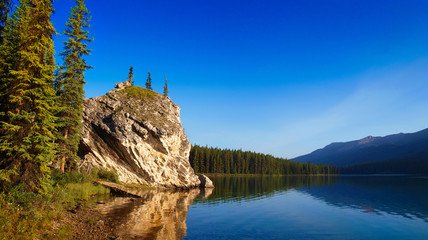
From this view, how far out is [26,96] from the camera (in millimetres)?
20219

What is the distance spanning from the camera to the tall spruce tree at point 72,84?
3953 centimetres

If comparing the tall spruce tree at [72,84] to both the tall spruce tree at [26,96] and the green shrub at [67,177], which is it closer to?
the green shrub at [67,177]

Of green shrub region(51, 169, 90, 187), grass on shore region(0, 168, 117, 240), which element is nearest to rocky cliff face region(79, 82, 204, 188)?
green shrub region(51, 169, 90, 187)

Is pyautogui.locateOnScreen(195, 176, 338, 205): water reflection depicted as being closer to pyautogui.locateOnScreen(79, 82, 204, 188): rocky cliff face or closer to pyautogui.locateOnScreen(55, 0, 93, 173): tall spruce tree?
pyautogui.locateOnScreen(79, 82, 204, 188): rocky cliff face

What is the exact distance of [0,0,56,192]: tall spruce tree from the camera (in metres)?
19.4

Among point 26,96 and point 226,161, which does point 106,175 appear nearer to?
point 26,96

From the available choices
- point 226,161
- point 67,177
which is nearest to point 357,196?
point 67,177

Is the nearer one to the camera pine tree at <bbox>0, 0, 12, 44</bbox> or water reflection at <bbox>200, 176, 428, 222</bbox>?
pine tree at <bbox>0, 0, 12, 44</bbox>

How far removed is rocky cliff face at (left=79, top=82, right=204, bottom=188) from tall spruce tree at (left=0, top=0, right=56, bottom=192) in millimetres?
32188

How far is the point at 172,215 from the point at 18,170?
56.7ft

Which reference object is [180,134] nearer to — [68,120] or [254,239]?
[68,120]

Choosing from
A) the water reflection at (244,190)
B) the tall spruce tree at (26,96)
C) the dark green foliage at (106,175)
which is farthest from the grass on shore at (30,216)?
the dark green foliage at (106,175)

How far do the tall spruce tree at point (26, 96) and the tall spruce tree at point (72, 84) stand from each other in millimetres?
18239

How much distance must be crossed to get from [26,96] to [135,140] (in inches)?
1627
